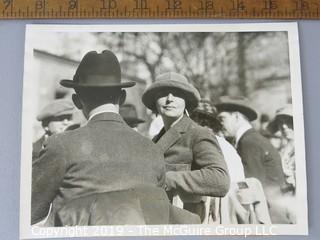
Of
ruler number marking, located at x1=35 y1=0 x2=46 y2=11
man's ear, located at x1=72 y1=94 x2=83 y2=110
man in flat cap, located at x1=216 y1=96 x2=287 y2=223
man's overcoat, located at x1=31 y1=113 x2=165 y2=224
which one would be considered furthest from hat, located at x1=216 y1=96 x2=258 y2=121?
ruler number marking, located at x1=35 y1=0 x2=46 y2=11

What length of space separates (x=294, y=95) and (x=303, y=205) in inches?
7.6

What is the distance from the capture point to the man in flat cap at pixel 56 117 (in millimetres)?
889

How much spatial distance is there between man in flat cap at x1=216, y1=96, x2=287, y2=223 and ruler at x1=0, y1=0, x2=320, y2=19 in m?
0.17

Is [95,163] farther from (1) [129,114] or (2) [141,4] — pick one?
(2) [141,4]

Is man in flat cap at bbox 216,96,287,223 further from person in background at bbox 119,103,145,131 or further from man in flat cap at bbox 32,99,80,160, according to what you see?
man in flat cap at bbox 32,99,80,160

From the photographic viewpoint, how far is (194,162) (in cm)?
88

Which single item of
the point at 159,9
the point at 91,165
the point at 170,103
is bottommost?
the point at 91,165

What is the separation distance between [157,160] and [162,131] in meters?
0.05

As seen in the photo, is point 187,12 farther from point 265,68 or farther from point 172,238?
point 172,238

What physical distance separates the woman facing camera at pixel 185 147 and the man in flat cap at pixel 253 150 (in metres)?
0.04

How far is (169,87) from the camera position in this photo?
904 mm

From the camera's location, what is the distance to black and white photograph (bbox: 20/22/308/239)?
2.83 ft

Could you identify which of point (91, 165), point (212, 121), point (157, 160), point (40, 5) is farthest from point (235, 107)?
point (40, 5)

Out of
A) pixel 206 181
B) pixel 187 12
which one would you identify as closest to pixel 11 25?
pixel 187 12
